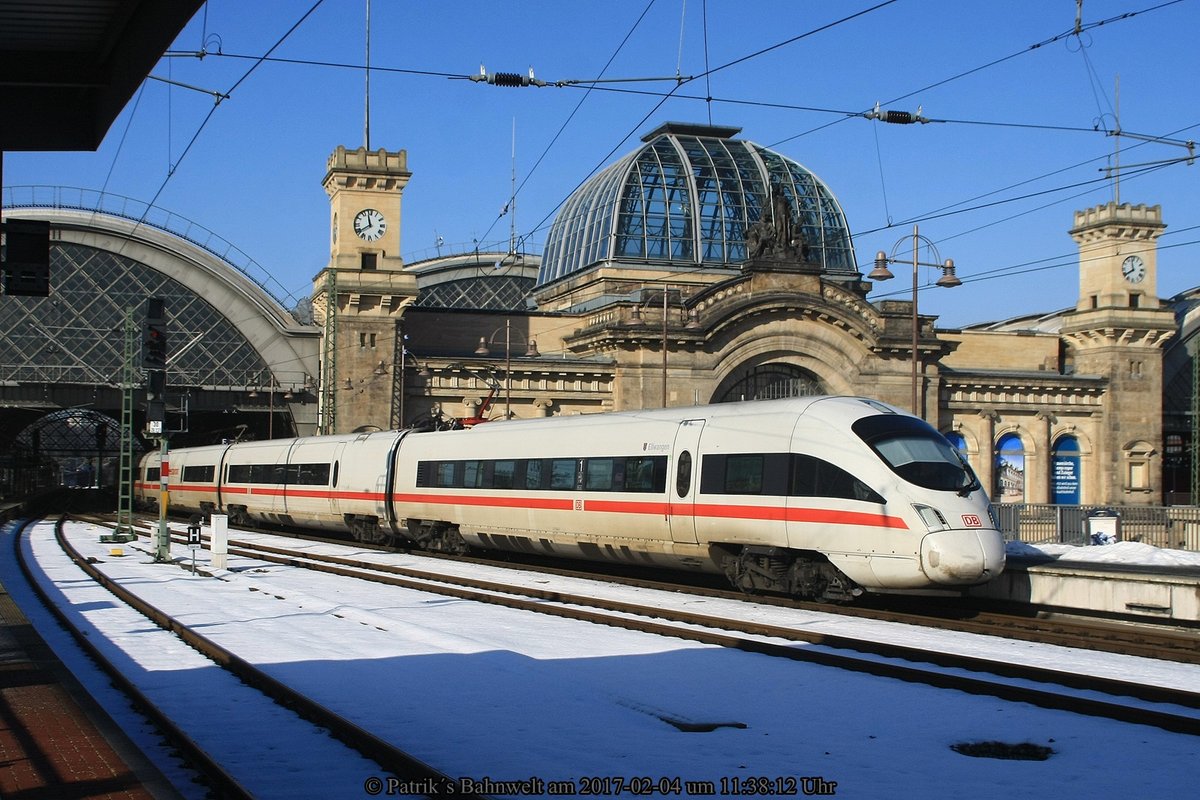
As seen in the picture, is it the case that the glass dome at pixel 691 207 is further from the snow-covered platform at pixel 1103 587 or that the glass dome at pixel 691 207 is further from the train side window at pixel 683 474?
the snow-covered platform at pixel 1103 587

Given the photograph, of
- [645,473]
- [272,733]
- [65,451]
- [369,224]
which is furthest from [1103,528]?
[65,451]

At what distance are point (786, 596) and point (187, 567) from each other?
14484 mm

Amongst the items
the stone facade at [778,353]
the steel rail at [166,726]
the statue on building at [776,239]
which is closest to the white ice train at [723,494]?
the steel rail at [166,726]

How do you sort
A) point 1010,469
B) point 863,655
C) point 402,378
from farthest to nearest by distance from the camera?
point 1010,469 < point 402,378 < point 863,655

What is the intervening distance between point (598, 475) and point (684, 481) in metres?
3.10

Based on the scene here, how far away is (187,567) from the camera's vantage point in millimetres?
29906

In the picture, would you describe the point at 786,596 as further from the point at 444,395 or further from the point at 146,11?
the point at 444,395

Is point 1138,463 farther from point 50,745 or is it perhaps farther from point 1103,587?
point 50,745

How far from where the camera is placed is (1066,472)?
72375 mm

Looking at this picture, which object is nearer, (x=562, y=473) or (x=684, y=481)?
(x=684, y=481)

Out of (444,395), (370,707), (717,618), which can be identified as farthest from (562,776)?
(444,395)

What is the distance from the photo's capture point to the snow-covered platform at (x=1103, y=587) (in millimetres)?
19906

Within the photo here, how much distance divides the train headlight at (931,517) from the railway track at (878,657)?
309 centimetres

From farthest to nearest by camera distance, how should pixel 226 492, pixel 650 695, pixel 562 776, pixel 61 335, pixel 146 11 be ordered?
pixel 61 335 → pixel 226 492 → pixel 650 695 → pixel 146 11 → pixel 562 776
